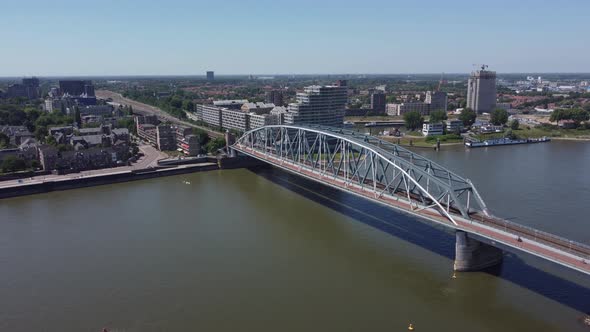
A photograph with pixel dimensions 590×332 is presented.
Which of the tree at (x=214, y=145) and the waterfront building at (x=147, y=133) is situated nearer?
the tree at (x=214, y=145)

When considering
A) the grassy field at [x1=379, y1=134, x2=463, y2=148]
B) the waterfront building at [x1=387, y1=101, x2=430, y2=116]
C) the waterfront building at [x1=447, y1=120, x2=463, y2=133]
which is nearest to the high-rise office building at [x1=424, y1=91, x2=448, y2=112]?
the waterfront building at [x1=387, y1=101, x2=430, y2=116]

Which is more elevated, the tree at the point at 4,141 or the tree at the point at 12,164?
the tree at the point at 4,141

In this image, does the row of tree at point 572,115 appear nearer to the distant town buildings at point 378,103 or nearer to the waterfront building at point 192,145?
the distant town buildings at point 378,103

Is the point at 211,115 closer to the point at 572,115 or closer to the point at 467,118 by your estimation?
the point at 467,118

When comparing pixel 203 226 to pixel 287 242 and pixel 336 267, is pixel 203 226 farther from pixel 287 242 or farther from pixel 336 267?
pixel 336 267

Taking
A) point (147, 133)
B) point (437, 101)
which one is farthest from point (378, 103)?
point (147, 133)

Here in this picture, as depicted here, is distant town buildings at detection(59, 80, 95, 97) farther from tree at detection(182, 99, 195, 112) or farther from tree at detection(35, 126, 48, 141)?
tree at detection(35, 126, 48, 141)

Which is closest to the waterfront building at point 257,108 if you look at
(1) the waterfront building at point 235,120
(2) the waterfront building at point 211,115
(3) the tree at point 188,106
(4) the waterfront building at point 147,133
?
(1) the waterfront building at point 235,120
